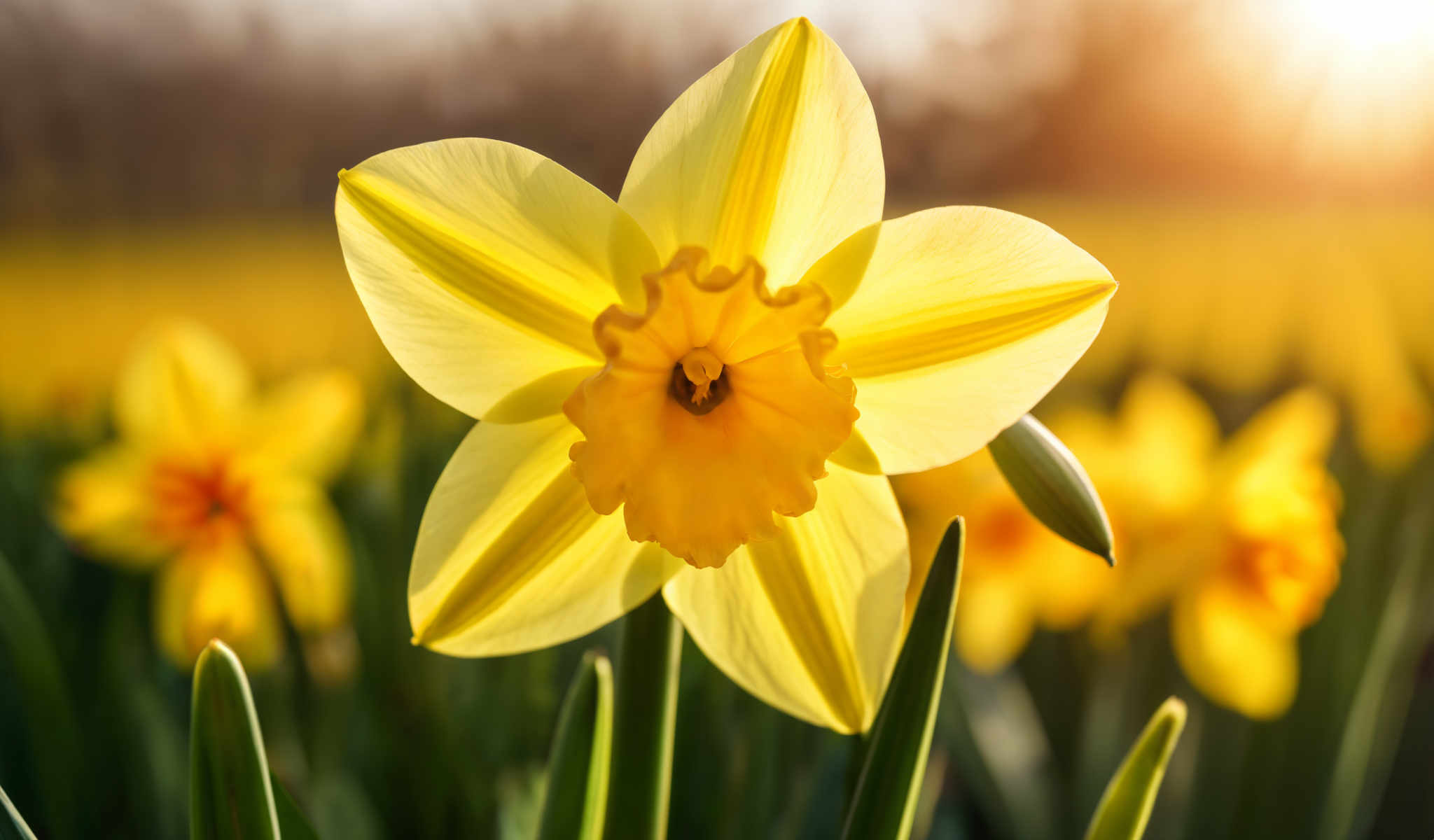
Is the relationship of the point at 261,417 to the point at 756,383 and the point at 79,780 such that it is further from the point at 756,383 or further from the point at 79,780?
the point at 756,383

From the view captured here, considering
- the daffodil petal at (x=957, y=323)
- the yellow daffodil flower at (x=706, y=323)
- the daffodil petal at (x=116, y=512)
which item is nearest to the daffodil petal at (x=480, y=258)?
the yellow daffodil flower at (x=706, y=323)

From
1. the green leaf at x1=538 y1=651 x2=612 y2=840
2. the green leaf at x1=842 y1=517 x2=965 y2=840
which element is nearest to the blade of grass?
the green leaf at x1=842 y1=517 x2=965 y2=840

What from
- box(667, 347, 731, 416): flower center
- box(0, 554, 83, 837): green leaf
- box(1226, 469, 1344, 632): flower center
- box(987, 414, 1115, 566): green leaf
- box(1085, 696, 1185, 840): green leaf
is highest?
box(1226, 469, 1344, 632): flower center

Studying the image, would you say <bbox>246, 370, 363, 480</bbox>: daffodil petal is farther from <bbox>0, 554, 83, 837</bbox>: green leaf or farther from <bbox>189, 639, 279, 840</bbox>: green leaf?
<bbox>189, 639, 279, 840</bbox>: green leaf

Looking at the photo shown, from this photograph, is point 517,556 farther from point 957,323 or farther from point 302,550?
point 302,550

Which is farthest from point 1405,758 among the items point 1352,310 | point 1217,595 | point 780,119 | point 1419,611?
point 780,119

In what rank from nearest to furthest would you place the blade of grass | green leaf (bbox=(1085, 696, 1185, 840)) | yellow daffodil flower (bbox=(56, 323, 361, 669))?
1. green leaf (bbox=(1085, 696, 1185, 840))
2. the blade of grass
3. yellow daffodil flower (bbox=(56, 323, 361, 669))
